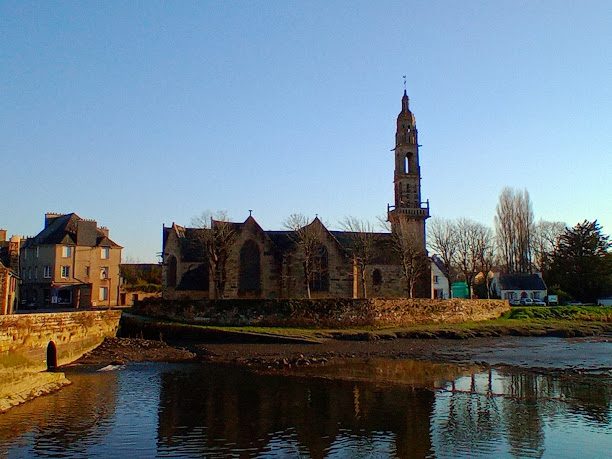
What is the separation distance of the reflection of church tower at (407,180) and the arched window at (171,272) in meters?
22.1

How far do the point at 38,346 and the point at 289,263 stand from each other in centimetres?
2591

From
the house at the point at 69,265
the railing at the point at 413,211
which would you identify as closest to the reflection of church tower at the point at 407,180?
the railing at the point at 413,211

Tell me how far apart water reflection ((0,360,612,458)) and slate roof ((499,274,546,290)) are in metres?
50.7

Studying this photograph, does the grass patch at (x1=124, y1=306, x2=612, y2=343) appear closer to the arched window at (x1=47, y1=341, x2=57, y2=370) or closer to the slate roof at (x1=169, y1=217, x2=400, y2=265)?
the slate roof at (x1=169, y1=217, x2=400, y2=265)

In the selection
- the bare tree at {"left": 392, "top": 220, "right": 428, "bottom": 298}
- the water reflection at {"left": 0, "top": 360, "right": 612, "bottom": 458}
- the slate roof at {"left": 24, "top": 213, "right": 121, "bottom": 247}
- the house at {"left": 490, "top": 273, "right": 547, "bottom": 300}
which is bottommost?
the water reflection at {"left": 0, "top": 360, "right": 612, "bottom": 458}

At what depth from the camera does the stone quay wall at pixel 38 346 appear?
19828 millimetres

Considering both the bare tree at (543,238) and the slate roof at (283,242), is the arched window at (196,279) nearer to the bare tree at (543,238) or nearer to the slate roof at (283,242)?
the slate roof at (283,242)

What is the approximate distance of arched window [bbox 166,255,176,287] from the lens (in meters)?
52.5

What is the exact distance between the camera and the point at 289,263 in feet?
162

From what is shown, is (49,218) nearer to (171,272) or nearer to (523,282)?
(171,272)

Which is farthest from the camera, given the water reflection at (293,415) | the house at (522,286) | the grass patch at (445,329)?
the house at (522,286)

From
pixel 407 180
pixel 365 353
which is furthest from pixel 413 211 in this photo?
pixel 365 353

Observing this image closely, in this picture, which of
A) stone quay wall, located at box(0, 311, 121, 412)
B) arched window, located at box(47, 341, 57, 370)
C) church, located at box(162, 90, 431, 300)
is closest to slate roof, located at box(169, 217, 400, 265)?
church, located at box(162, 90, 431, 300)

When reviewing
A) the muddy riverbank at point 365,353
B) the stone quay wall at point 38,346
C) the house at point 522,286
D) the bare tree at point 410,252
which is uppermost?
the bare tree at point 410,252
